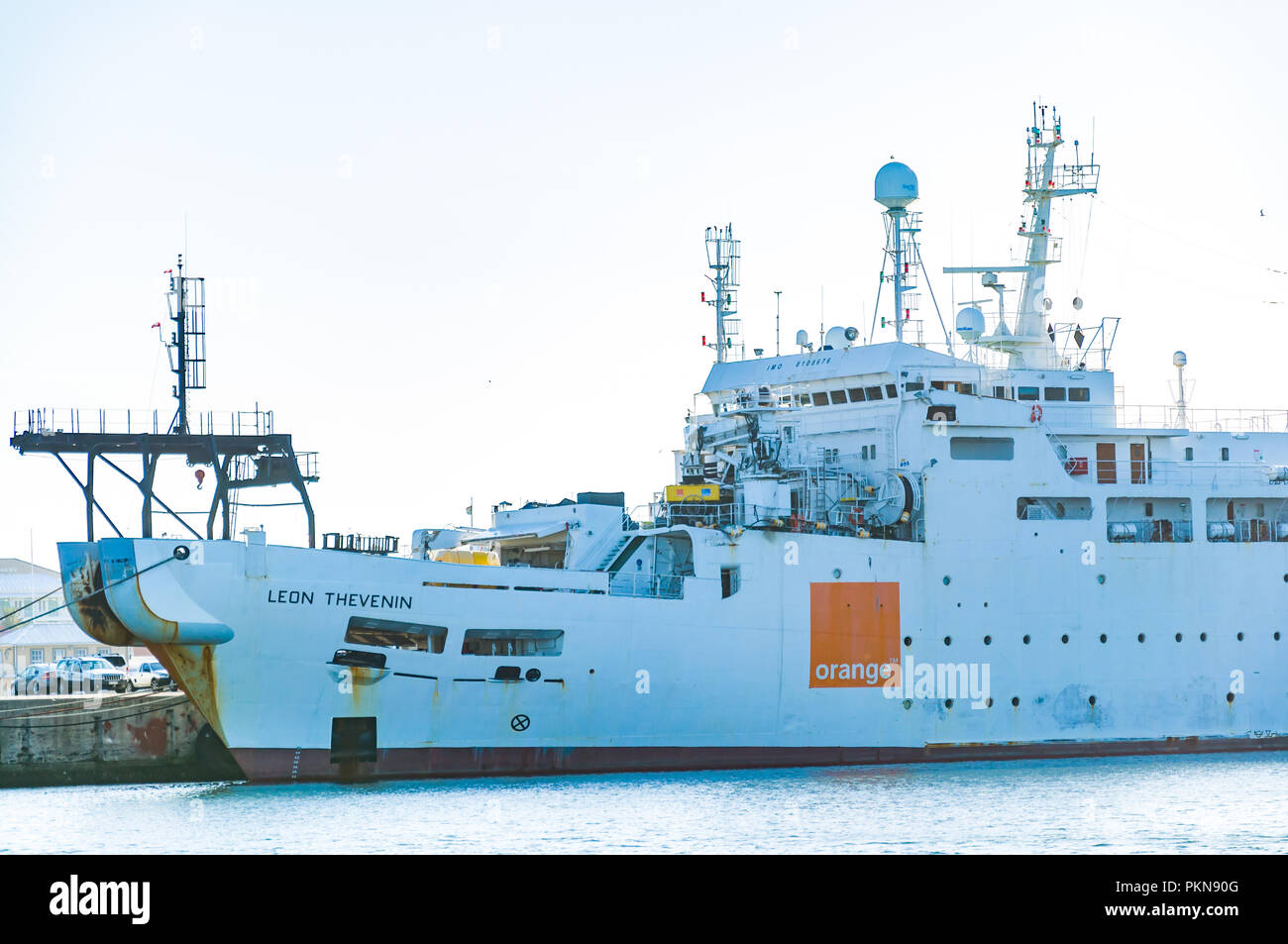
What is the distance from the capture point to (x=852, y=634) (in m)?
28.7

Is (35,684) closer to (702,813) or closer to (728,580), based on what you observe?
(728,580)

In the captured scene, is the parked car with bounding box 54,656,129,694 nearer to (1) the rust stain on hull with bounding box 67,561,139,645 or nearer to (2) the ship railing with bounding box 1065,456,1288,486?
(1) the rust stain on hull with bounding box 67,561,139,645

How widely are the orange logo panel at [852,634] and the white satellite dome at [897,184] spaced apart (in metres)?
8.45

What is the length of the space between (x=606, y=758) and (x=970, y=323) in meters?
12.6

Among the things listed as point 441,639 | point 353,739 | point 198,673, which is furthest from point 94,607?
point 441,639

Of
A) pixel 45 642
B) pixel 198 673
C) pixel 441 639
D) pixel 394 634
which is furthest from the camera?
pixel 45 642

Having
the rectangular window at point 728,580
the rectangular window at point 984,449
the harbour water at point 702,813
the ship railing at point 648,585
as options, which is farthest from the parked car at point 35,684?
the rectangular window at point 984,449

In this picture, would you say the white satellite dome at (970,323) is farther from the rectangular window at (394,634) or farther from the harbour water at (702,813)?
the rectangular window at (394,634)

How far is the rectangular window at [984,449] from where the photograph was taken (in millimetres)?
30297

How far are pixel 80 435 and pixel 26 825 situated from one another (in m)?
Result: 7.88

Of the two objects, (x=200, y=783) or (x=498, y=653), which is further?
(x=200, y=783)
